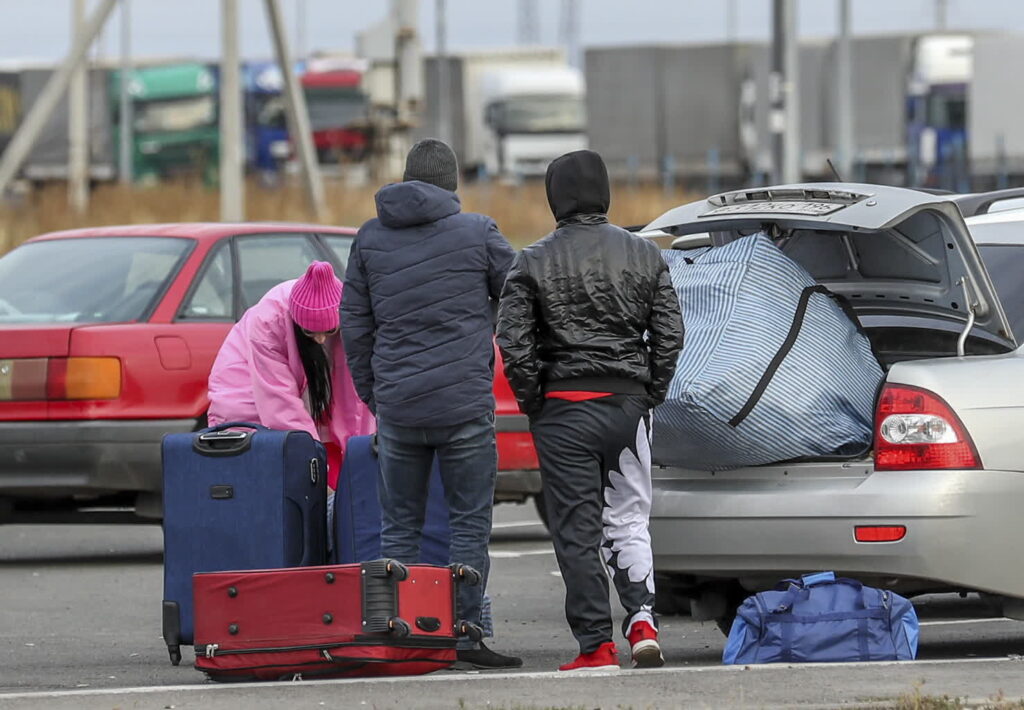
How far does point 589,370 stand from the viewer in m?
6.32

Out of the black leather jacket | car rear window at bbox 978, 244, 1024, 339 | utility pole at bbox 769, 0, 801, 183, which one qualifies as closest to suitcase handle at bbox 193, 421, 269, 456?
the black leather jacket

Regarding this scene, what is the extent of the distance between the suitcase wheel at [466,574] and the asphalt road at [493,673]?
0.92ft

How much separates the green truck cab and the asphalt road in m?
38.4

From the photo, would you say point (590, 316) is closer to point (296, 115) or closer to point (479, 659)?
point (479, 659)

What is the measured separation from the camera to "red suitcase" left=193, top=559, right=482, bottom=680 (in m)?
6.12

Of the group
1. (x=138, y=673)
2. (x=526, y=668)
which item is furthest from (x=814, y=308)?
(x=138, y=673)

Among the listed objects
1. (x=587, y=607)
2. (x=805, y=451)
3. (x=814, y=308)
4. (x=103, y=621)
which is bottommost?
(x=103, y=621)

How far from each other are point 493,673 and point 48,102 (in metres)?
14.2

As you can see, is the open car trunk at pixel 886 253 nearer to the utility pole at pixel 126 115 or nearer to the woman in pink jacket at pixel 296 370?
the woman in pink jacket at pixel 296 370

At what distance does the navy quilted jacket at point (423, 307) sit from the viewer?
6469mm

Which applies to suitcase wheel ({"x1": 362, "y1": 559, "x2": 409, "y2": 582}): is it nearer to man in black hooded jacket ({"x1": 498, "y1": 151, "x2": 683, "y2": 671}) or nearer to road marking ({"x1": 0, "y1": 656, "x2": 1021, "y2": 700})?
road marking ({"x1": 0, "y1": 656, "x2": 1021, "y2": 700})

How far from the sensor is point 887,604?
6.47 metres

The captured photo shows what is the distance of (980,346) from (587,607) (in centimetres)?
163

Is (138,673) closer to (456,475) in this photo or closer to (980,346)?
(456,475)
